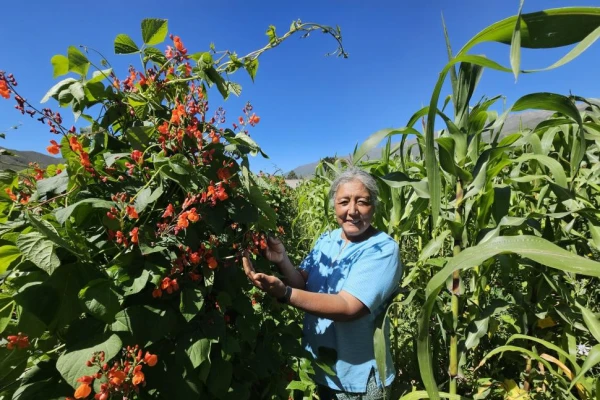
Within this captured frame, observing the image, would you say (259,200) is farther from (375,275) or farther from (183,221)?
(375,275)

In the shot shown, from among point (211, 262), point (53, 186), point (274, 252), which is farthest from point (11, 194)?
point (274, 252)

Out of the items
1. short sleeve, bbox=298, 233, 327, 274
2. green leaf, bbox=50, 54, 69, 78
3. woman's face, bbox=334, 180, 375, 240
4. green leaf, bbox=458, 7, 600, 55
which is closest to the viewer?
green leaf, bbox=458, 7, 600, 55

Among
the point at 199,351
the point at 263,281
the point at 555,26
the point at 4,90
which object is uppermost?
the point at 4,90

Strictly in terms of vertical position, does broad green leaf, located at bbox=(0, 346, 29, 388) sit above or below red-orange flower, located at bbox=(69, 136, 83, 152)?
below

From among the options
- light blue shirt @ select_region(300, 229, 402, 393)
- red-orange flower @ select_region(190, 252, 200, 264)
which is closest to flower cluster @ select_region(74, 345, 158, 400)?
red-orange flower @ select_region(190, 252, 200, 264)

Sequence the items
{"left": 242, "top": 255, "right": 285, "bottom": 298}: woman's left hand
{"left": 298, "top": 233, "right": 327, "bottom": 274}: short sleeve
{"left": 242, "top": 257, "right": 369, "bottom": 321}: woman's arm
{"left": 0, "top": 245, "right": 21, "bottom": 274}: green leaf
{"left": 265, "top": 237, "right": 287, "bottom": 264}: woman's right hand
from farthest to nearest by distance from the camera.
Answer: {"left": 298, "top": 233, "right": 327, "bottom": 274}: short sleeve → {"left": 265, "top": 237, "right": 287, "bottom": 264}: woman's right hand → {"left": 242, "top": 257, "right": 369, "bottom": 321}: woman's arm → {"left": 242, "top": 255, "right": 285, "bottom": 298}: woman's left hand → {"left": 0, "top": 245, "right": 21, "bottom": 274}: green leaf

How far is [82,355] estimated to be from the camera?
822mm

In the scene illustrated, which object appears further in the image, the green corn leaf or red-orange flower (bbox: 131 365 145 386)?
red-orange flower (bbox: 131 365 145 386)

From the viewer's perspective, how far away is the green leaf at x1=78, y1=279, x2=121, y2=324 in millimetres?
795

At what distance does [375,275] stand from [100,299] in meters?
1.09

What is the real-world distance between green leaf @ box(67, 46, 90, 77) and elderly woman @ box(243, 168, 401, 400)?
84cm

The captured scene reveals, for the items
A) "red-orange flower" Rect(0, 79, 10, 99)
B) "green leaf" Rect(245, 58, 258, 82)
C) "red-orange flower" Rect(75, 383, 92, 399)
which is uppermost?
"green leaf" Rect(245, 58, 258, 82)

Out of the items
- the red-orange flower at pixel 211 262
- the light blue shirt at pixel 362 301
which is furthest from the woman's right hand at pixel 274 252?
the red-orange flower at pixel 211 262

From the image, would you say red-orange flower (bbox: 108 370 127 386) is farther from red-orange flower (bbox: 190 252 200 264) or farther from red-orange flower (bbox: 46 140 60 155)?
red-orange flower (bbox: 46 140 60 155)
